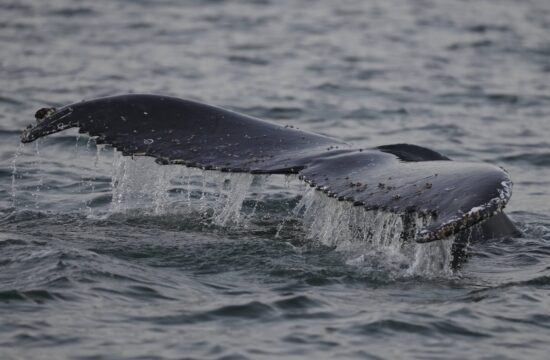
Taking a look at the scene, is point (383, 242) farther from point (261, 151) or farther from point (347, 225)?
point (261, 151)

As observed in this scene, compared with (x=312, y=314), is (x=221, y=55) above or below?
above

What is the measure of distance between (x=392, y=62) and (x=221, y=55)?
8.68 ft

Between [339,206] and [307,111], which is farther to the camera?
[307,111]

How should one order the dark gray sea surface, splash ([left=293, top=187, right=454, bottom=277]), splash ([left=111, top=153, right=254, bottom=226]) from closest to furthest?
the dark gray sea surface < splash ([left=293, top=187, right=454, bottom=277]) < splash ([left=111, top=153, right=254, bottom=226])

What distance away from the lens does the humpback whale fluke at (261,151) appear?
16.6ft

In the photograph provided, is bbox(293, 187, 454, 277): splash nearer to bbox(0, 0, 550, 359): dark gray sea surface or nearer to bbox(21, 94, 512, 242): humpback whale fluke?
bbox(0, 0, 550, 359): dark gray sea surface

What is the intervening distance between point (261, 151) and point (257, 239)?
1.16 metres

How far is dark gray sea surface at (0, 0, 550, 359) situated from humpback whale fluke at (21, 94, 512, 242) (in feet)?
0.85

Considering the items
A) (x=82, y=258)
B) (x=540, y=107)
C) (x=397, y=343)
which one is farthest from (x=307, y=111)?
(x=397, y=343)

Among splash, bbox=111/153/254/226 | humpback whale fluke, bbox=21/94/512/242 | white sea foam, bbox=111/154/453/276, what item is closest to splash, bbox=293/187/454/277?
white sea foam, bbox=111/154/453/276

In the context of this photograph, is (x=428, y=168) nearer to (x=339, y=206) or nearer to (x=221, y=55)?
(x=339, y=206)

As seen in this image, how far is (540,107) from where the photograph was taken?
13.6 metres

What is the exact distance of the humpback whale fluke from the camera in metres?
5.07

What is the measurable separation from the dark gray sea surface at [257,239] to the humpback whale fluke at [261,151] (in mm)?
258
